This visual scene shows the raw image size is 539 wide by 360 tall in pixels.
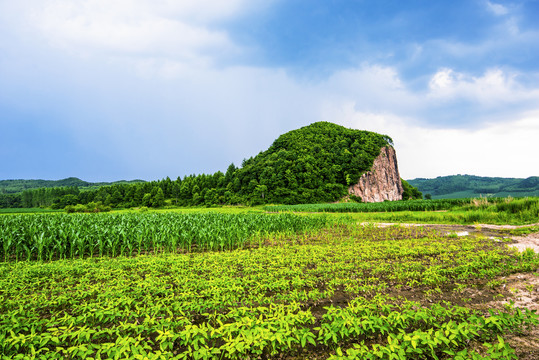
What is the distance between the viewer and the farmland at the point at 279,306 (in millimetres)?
3518

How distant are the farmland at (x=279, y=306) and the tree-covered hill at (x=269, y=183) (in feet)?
202

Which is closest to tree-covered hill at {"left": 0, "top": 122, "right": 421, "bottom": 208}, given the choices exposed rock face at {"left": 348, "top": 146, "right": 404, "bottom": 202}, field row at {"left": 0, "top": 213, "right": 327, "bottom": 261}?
exposed rock face at {"left": 348, "top": 146, "right": 404, "bottom": 202}

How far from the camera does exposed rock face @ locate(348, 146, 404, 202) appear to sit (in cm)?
8231

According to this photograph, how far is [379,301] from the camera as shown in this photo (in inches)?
203

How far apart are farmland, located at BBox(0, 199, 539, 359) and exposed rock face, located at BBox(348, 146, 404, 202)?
242ft

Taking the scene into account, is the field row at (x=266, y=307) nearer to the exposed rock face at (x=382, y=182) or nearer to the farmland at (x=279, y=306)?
the farmland at (x=279, y=306)

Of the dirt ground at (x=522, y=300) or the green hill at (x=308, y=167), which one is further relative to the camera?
the green hill at (x=308, y=167)

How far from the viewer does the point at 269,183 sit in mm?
74750

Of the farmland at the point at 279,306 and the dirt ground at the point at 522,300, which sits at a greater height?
the farmland at the point at 279,306

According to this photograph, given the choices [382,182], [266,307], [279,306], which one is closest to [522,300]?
[279,306]

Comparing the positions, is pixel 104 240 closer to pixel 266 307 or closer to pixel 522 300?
pixel 266 307

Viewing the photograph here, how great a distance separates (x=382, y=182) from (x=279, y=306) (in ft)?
308

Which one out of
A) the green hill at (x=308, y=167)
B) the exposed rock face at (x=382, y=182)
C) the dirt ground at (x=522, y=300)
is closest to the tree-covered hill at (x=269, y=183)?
the green hill at (x=308, y=167)

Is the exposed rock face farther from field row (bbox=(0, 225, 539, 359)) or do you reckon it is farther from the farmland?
field row (bbox=(0, 225, 539, 359))
